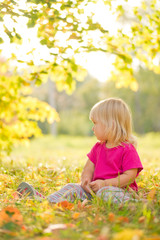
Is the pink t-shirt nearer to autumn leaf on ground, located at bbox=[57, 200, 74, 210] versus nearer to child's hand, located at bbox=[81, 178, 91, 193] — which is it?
child's hand, located at bbox=[81, 178, 91, 193]

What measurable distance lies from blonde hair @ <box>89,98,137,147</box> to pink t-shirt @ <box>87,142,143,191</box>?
83mm

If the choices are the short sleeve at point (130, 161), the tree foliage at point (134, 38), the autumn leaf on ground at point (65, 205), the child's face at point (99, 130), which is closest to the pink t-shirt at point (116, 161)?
the short sleeve at point (130, 161)

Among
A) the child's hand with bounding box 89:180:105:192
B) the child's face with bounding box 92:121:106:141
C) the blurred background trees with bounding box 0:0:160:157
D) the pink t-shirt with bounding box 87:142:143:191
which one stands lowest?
the child's hand with bounding box 89:180:105:192

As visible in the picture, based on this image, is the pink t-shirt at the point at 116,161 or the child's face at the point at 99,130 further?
the child's face at the point at 99,130

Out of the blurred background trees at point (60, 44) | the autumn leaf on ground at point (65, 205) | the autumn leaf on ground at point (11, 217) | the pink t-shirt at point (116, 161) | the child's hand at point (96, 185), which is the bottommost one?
the autumn leaf on ground at point (65, 205)

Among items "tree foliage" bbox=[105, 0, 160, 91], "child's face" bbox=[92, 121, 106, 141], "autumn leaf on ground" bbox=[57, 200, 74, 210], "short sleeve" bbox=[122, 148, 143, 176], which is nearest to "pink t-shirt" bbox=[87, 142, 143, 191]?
"short sleeve" bbox=[122, 148, 143, 176]

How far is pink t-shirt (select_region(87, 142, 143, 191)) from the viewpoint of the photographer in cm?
252

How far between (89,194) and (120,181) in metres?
0.32

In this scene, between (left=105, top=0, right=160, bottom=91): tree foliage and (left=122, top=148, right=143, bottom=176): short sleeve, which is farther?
(left=105, top=0, right=160, bottom=91): tree foliage

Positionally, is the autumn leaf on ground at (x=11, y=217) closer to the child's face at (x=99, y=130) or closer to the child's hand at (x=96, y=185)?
the child's hand at (x=96, y=185)

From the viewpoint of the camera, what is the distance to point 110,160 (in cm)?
258

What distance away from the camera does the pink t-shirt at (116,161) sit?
252 cm

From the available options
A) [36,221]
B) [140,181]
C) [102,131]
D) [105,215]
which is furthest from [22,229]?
[140,181]

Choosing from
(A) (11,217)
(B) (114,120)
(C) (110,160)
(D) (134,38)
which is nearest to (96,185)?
(C) (110,160)
